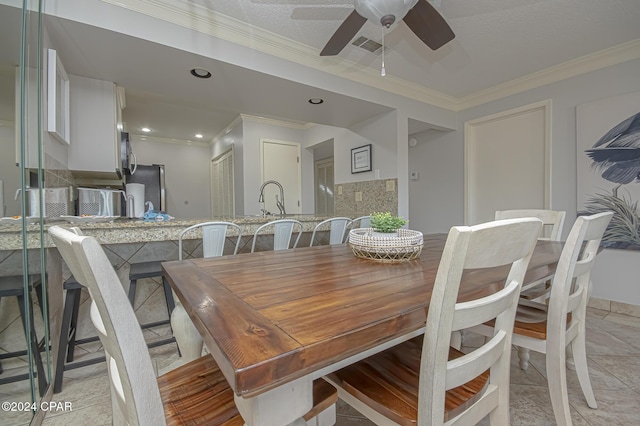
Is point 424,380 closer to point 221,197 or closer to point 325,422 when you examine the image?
point 325,422

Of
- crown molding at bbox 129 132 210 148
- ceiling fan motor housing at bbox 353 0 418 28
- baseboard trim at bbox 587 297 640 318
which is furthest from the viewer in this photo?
crown molding at bbox 129 132 210 148

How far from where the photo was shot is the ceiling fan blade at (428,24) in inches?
60.9

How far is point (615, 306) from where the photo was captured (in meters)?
2.57

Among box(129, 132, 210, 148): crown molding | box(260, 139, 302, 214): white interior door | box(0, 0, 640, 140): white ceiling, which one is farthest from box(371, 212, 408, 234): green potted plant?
box(129, 132, 210, 148): crown molding

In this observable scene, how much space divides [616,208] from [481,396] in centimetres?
288

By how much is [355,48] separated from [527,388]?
2764 mm

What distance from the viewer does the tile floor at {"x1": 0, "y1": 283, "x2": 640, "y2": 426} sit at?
4.18 feet

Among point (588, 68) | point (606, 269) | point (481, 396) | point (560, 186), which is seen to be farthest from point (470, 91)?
point (481, 396)

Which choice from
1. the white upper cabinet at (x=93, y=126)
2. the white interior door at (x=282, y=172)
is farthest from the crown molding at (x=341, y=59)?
the white interior door at (x=282, y=172)

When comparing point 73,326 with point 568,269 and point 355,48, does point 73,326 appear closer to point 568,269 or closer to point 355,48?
point 568,269

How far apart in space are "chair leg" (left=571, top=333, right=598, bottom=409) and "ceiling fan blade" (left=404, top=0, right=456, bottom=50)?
5.96 ft

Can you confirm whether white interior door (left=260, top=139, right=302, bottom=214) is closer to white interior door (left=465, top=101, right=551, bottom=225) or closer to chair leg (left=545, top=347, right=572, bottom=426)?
white interior door (left=465, top=101, right=551, bottom=225)

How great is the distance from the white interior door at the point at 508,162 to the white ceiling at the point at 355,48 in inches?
19.8

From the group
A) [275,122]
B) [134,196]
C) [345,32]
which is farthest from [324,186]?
[345,32]
